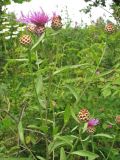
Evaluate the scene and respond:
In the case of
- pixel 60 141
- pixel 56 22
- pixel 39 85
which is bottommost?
pixel 60 141

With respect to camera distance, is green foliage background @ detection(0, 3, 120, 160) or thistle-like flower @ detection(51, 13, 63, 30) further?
green foliage background @ detection(0, 3, 120, 160)

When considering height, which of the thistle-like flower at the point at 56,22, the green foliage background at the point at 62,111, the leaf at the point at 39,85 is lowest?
the green foliage background at the point at 62,111

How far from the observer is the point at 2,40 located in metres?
5.00

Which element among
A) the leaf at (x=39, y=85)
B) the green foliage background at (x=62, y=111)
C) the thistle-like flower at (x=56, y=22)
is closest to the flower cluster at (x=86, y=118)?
the green foliage background at (x=62, y=111)

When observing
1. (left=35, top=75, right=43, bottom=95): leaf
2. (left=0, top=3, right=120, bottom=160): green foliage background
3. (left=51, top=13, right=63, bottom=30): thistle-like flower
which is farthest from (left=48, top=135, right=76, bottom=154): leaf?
(left=51, top=13, right=63, bottom=30): thistle-like flower

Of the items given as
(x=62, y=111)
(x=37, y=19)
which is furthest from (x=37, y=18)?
(x=62, y=111)

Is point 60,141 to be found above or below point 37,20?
below

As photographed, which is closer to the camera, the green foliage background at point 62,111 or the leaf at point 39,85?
the leaf at point 39,85

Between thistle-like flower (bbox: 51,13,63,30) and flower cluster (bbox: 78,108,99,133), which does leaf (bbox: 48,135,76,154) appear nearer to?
flower cluster (bbox: 78,108,99,133)

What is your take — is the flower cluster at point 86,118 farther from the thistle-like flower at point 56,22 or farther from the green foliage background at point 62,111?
the thistle-like flower at point 56,22

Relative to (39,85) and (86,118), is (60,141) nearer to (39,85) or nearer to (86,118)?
(86,118)

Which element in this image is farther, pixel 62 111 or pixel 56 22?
pixel 62 111

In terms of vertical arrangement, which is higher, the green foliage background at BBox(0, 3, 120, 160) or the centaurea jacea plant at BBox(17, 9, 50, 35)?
the centaurea jacea plant at BBox(17, 9, 50, 35)

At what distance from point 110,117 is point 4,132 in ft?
1.88
